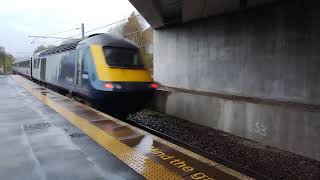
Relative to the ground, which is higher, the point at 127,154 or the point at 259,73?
the point at 259,73

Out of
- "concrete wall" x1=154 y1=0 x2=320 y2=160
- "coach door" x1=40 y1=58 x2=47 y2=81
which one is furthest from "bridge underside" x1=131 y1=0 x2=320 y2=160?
"coach door" x1=40 y1=58 x2=47 y2=81

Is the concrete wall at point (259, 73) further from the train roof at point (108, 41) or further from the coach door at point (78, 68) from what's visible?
the coach door at point (78, 68)

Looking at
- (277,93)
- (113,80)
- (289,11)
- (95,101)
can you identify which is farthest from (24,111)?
(289,11)

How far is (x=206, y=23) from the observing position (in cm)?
1423

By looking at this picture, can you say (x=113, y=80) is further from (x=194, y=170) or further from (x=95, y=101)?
(x=194, y=170)

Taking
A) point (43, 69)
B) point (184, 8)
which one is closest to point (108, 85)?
point (184, 8)

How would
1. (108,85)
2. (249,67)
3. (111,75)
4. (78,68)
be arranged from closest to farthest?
1. (108,85)
2. (111,75)
3. (249,67)
4. (78,68)

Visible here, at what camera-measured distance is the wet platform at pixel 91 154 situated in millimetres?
4533

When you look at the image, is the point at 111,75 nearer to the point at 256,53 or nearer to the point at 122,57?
the point at 122,57

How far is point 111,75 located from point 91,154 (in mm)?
5175

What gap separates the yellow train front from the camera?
33.9ft

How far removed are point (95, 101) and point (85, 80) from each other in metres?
0.91

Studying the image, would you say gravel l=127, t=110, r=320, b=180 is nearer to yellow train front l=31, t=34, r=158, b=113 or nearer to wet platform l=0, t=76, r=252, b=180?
yellow train front l=31, t=34, r=158, b=113

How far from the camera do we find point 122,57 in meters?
11.1
